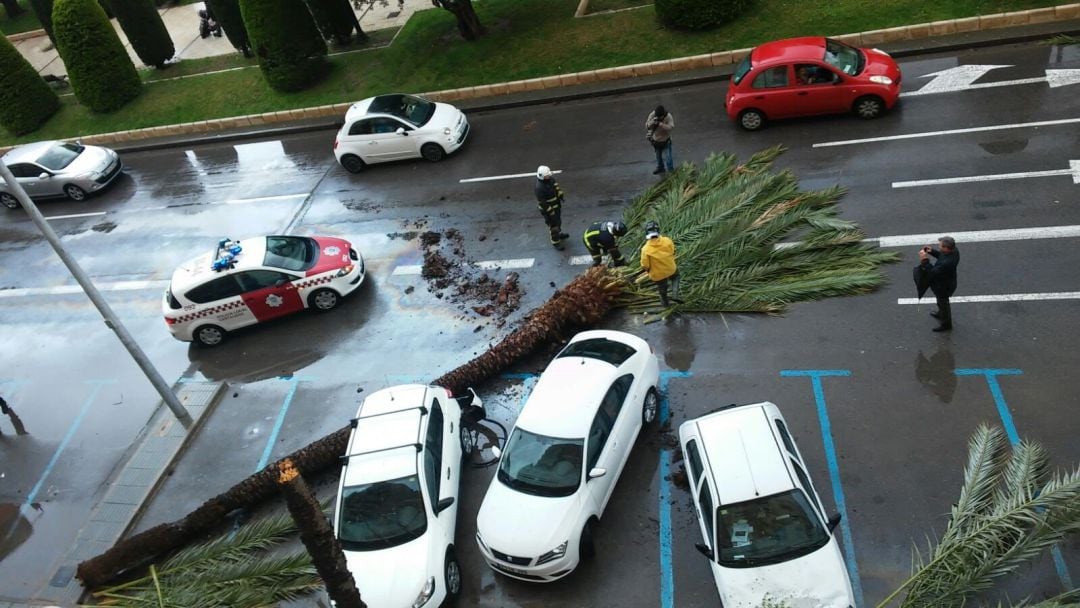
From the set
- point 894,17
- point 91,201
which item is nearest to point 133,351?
point 91,201

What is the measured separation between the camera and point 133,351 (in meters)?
12.5

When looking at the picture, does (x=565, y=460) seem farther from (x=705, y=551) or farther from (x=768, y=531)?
(x=768, y=531)

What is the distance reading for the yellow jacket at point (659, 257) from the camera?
11.5 metres

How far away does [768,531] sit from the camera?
8.08 m

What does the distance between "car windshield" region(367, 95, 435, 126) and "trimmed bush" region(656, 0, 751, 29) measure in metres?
6.70

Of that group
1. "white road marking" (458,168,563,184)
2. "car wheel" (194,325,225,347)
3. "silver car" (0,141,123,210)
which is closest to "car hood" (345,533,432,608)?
"car wheel" (194,325,225,347)

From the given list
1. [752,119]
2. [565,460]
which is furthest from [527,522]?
[752,119]

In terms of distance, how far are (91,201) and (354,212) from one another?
959cm

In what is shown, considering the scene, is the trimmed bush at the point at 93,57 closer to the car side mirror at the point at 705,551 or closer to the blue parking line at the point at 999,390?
the car side mirror at the point at 705,551

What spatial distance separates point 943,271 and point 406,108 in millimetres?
13094

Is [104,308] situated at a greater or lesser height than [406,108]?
greater

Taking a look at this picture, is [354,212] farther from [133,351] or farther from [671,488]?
[671,488]

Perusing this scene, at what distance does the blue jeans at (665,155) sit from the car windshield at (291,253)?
7.07 meters

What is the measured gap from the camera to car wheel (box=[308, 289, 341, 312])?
14.4 metres
